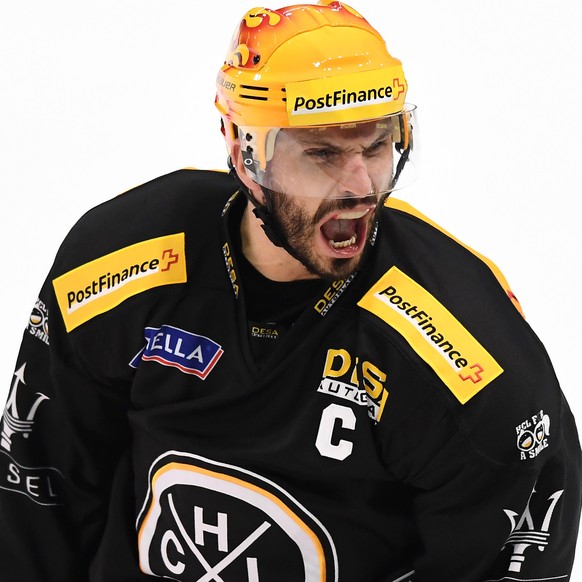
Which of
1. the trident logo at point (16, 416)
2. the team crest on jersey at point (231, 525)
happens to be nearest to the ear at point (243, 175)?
the team crest on jersey at point (231, 525)

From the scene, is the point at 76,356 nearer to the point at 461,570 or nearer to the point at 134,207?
the point at 134,207

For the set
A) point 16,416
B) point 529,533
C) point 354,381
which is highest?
point 354,381

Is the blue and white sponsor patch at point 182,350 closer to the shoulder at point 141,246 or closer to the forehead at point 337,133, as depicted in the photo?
the shoulder at point 141,246

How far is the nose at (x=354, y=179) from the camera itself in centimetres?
206

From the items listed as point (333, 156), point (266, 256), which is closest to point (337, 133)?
point (333, 156)

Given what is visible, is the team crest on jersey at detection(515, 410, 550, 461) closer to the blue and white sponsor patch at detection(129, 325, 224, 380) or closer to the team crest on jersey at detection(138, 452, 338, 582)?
the team crest on jersey at detection(138, 452, 338, 582)

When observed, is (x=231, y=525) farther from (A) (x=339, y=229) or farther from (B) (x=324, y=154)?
(B) (x=324, y=154)

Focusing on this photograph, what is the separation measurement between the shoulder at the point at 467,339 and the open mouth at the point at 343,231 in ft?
0.27

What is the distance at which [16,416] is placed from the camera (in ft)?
8.21

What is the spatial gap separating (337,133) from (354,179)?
0.07 m

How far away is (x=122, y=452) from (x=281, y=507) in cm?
41

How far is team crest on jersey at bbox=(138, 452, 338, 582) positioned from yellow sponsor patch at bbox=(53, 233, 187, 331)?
0.89ft

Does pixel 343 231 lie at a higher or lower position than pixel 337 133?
lower

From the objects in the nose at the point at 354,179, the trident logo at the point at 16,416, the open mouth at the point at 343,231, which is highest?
the nose at the point at 354,179
